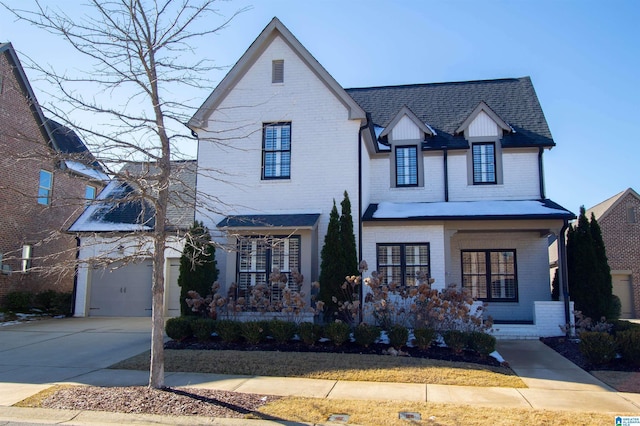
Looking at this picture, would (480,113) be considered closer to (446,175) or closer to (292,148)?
(446,175)

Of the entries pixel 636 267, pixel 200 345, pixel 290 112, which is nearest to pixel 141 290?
pixel 200 345

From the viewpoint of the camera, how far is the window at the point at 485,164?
16734mm

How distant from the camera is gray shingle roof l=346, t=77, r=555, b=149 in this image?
55.7ft

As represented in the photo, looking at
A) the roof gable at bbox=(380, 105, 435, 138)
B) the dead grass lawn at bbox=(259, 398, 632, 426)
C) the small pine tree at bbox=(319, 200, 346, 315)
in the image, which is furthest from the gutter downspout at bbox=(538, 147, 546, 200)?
the dead grass lawn at bbox=(259, 398, 632, 426)

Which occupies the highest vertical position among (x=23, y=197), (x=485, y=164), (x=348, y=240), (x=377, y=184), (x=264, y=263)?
(x=485, y=164)

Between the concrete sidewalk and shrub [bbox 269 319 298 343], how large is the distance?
8.04 feet

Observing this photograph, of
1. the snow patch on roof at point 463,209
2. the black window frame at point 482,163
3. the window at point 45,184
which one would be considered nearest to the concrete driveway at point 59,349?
the window at point 45,184

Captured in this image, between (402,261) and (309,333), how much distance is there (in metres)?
4.57

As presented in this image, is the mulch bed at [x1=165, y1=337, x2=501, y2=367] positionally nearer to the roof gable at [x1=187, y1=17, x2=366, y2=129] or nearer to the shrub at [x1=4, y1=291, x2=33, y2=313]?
the roof gable at [x1=187, y1=17, x2=366, y2=129]

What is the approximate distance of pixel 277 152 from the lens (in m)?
15.1

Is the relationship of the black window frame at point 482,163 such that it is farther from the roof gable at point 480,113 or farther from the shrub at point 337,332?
the shrub at point 337,332

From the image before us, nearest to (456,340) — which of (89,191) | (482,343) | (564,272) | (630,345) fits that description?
(482,343)

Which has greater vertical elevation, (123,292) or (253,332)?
(123,292)

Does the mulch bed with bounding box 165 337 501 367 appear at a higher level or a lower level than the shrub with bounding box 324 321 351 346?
lower
